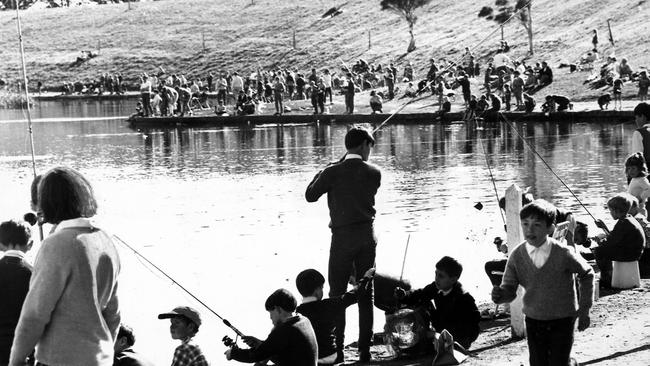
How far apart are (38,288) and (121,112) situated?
56262 mm

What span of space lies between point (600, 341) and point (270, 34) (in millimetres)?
87973

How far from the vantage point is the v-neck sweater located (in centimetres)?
615

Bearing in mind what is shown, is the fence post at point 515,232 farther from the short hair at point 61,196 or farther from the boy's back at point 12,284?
the short hair at point 61,196

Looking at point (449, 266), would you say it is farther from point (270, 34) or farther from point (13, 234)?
point (270, 34)

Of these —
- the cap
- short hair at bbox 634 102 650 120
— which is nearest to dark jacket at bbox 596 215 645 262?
short hair at bbox 634 102 650 120

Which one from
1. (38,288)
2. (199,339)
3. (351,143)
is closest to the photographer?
(38,288)

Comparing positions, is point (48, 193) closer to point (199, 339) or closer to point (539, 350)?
point (539, 350)

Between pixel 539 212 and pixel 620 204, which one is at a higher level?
pixel 539 212

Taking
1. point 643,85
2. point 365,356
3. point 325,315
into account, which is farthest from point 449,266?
point 643,85

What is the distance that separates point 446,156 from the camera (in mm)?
28656

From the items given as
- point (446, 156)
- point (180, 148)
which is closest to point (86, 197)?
point (446, 156)

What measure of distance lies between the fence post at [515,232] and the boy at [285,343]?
232 cm

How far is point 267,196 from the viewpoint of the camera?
21.8m

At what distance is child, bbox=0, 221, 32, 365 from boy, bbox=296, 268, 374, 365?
83.3 inches
